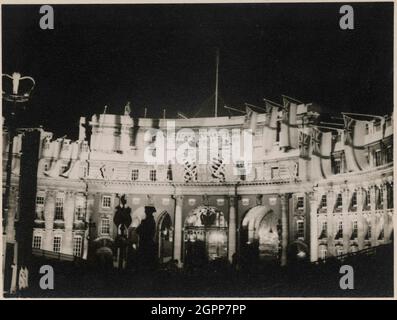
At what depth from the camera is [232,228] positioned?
6.94 metres

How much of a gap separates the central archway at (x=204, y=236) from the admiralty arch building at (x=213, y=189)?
0.5 inches

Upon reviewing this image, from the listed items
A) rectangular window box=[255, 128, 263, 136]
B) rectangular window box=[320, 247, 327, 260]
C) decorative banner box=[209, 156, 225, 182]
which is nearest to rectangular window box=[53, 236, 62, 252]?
decorative banner box=[209, 156, 225, 182]

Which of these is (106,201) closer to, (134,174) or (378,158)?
(134,174)

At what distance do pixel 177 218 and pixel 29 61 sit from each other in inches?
111

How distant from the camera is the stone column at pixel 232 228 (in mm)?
6820

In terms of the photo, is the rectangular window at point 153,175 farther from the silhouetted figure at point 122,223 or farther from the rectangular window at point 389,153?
the rectangular window at point 389,153

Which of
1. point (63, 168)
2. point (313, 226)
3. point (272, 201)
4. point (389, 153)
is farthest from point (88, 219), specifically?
point (389, 153)

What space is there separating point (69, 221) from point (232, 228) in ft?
7.16

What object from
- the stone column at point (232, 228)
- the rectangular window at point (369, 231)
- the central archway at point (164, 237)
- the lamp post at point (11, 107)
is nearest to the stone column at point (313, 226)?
the rectangular window at point (369, 231)

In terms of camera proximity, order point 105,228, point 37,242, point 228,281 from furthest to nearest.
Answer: point 105,228
point 37,242
point 228,281

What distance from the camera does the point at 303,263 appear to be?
6.74 metres

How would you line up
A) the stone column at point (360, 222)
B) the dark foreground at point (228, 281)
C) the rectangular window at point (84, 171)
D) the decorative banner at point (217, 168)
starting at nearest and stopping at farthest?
the dark foreground at point (228, 281)
the stone column at point (360, 222)
the decorative banner at point (217, 168)
the rectangular window at point (84, 171)

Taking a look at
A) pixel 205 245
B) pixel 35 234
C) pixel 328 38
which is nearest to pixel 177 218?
pixel 205 245

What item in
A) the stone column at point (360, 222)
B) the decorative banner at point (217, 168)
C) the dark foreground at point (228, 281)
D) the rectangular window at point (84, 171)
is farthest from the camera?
the rectangular window at point (84, 171)
